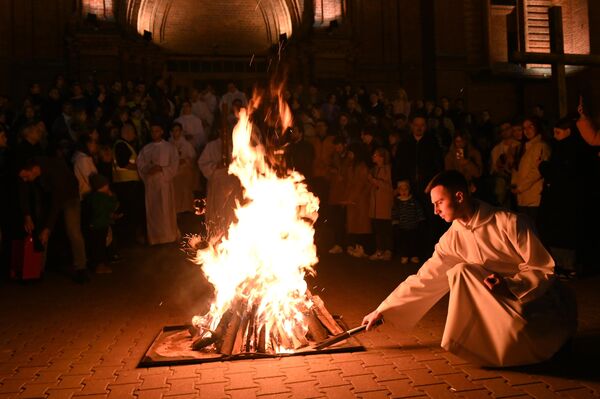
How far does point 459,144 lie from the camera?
10.2m

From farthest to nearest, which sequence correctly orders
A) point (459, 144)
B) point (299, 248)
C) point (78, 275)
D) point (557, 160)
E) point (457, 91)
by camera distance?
point (457, 91), point (459, 144), point (78, 275), point (557, 160), point (299, 248)

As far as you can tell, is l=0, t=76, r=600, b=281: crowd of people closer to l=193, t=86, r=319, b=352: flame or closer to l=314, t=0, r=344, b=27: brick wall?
l=193, t=86, r=319, b=352: flame

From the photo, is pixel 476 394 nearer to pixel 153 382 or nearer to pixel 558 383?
pixel 558 383

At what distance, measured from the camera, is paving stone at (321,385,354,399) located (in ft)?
13.0

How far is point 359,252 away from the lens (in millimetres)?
10109

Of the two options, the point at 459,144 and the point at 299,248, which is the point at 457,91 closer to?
the point at 459,144

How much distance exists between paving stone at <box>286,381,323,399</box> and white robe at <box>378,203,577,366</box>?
1050 millimetres

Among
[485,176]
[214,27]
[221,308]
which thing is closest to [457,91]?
[214,27]

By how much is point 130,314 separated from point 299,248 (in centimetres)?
214

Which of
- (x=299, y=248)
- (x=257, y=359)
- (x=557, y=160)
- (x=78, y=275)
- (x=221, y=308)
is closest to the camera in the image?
(x=257, y=359)

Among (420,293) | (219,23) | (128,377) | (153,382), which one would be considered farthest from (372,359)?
(219,23)

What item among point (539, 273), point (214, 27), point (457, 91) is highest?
point (214, 27)

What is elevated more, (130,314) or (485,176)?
(485,176)

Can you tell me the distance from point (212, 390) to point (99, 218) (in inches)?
218
